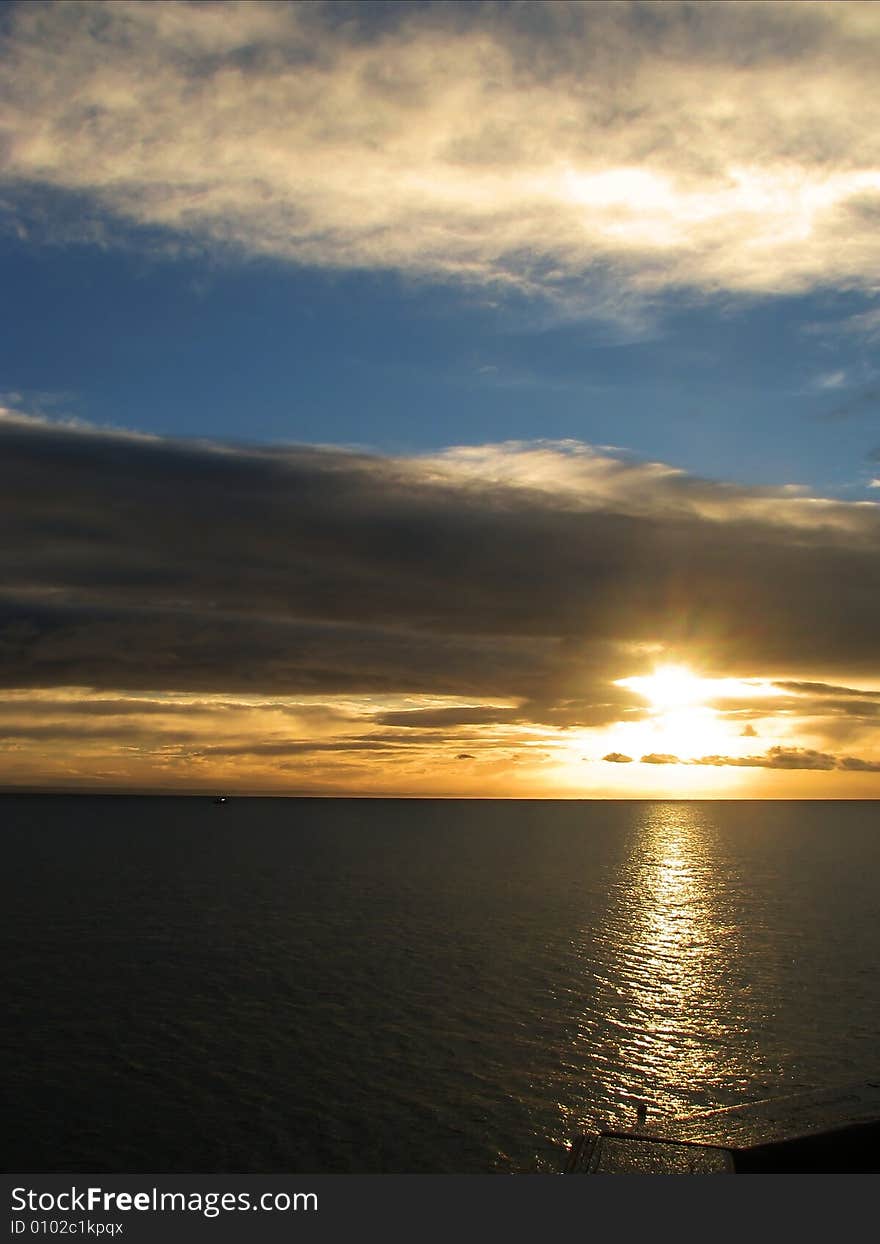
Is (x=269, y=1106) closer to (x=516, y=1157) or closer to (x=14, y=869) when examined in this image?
(x=516, y=1157)

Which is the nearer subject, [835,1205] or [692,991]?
[835,1205]

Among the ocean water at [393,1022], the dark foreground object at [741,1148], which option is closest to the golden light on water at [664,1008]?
the ocean water at [393,1022]

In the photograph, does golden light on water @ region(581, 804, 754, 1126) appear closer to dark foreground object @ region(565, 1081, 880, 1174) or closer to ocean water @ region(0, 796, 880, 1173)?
ocean water @ region(0, 796, 880, 1173)

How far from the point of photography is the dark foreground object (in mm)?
30156

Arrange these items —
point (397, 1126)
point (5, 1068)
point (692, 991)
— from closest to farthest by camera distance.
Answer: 1. point (397, 1126)
2. point (5, 1068)
3. point (692, 991)

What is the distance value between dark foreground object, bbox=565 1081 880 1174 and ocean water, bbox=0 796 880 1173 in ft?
5.60

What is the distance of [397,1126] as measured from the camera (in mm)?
33938

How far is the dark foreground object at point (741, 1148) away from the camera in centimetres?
3016

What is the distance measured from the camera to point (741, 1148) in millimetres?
31578

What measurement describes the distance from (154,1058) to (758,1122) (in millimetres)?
25360

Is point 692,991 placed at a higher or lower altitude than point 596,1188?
lower

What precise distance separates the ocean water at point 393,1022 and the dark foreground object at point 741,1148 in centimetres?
171

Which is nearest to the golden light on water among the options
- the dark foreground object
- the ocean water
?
the ocean water

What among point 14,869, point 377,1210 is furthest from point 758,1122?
point 14,869
